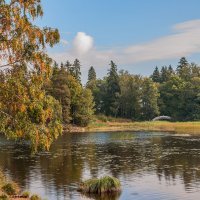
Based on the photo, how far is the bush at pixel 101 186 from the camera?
2973 centimetres

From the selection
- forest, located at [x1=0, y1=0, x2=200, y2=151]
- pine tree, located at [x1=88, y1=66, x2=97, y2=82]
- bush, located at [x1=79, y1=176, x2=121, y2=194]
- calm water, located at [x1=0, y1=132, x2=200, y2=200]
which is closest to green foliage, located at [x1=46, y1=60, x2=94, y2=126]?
forest, located at [x1=0, y1=0, x2=200, y2=151]

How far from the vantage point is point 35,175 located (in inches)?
1480

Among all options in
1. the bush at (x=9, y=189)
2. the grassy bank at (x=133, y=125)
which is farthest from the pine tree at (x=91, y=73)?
the bush at (x=9, y=189)

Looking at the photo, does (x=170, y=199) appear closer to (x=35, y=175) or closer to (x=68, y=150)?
(x=35, y=175)

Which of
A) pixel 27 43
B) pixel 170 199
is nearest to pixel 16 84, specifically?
pixel 27 43

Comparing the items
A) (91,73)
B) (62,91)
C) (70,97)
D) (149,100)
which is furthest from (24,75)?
(91,73)

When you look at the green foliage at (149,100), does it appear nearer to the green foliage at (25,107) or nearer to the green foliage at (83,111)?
the green foliage at (83,111)

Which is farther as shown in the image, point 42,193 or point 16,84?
point 42,193

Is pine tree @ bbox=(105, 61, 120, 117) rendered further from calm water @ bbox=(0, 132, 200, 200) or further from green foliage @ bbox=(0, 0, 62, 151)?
green foliage @ bbox=(0, 0, 62, 151)

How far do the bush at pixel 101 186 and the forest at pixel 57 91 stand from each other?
592 cm

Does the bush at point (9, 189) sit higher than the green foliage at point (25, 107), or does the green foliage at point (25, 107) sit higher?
the green foliage at point (25, 107)

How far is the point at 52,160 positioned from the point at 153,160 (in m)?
11.6

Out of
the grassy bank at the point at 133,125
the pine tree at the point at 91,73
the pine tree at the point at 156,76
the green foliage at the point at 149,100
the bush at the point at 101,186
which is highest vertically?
the pine tree at the point at 91,73

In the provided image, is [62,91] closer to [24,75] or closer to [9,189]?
[9,189]
